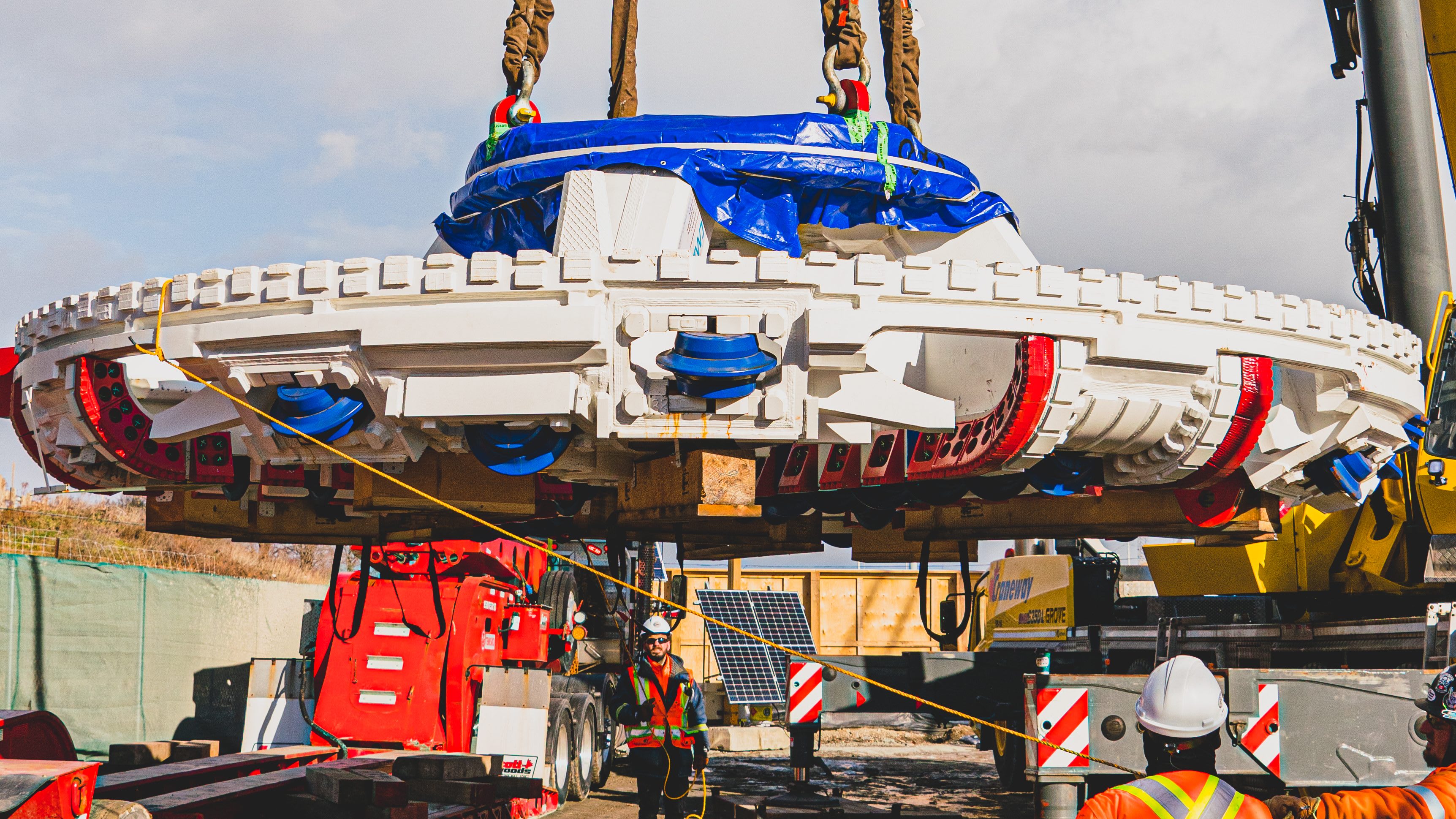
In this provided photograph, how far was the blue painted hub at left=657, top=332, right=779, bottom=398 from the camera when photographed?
5211 mm

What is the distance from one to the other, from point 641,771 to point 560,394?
219 inches

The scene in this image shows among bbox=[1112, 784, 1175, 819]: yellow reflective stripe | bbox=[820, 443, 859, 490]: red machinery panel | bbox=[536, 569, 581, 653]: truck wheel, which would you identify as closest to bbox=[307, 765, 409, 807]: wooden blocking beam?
bbox=[820, 443, 859, 490]: red machinery panel

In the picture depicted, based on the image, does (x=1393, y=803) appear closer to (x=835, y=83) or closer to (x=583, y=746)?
(x=835, y=83)

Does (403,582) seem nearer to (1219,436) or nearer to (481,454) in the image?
(481,454)

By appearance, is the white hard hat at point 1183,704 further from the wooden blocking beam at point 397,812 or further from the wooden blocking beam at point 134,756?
the wooden blocking beam at point 134,756

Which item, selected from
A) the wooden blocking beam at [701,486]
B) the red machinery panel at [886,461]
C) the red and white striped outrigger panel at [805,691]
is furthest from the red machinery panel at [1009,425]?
the red and white striped outrigger panel at [805,691]

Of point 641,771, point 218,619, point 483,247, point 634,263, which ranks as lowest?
point 641,771

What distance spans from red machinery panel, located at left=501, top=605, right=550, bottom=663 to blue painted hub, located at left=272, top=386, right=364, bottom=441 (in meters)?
10.1

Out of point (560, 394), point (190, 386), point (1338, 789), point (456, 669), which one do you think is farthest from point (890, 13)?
point (456, 669)

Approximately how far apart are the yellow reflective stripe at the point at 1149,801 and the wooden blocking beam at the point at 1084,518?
4730 mm

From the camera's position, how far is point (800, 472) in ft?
26.3

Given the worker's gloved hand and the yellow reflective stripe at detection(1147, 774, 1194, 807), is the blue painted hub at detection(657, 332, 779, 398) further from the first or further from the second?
the worker's gloved hand

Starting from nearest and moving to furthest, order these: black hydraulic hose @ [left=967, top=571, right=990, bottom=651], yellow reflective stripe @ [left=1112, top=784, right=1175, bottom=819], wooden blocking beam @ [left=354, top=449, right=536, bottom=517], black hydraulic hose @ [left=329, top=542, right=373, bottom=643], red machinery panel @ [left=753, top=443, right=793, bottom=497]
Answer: yellow reflective stripe @ [left=1112, top=784, right=1175, bottom=819], wooden blocking beam @ [left=354, top=449, right=536, bottom=517], red machinery panel @ [left=753, top=443, right=793, bottom=497], black hydraulic hose @ [left=329, top=542, right=373, bottom=643], black hydraulic hose @ [left=967, top=571, right=990, bottom=651]

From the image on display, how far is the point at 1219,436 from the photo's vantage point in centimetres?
643
